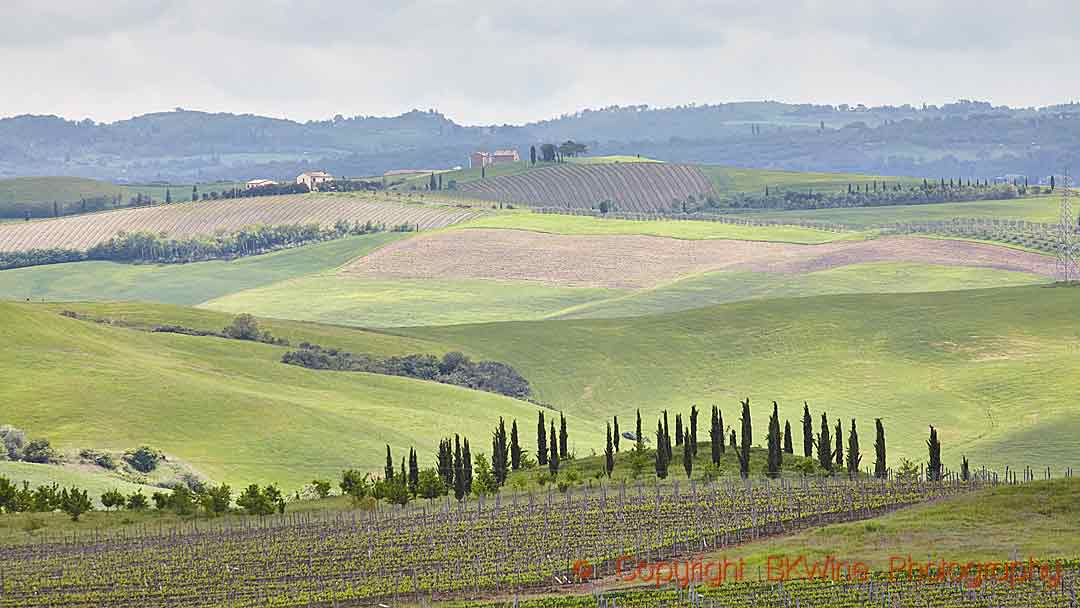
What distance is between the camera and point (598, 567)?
329ft

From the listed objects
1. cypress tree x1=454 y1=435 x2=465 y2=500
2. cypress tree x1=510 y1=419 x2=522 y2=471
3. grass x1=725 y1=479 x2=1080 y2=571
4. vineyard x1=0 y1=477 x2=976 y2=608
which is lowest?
cypress tree x1=510 y1=419 x2=522 y2=471

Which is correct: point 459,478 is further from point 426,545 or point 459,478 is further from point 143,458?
point 143,458

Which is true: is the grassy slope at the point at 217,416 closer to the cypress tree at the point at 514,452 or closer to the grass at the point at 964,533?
the cypress tree at the point at 514,452

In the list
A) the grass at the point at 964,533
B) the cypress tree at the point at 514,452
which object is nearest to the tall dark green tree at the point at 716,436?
the cypress tree at the point at 514,452

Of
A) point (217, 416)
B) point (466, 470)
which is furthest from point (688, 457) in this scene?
point (217, 416)

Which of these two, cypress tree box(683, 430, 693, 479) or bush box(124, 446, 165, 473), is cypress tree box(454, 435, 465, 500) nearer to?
cypress tree box(683, 430, 693, 479)

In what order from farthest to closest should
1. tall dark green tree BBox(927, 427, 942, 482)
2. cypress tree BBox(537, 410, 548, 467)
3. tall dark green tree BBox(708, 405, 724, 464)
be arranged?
cypress tree BBox(537, 410, 548, 467)
tall dark green tree BBox(708, 405, 724, 464)
tall dark green tree BBox(927, 427, 942, 482)

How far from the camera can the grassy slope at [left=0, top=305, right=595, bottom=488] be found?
167m

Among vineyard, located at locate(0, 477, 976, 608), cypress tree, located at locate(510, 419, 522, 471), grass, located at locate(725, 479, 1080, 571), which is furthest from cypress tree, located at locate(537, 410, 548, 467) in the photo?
grass, located at locate(725, 479, 1080, 571)

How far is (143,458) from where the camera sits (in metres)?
161

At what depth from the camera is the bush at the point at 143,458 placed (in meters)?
160

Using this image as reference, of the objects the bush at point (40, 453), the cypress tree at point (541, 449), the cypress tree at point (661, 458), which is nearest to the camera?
the cypress tree at point (661, 458)

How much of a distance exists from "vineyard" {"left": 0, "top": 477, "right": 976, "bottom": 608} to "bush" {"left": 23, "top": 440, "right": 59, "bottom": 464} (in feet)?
102

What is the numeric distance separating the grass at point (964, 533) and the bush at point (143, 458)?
70.6 meters
